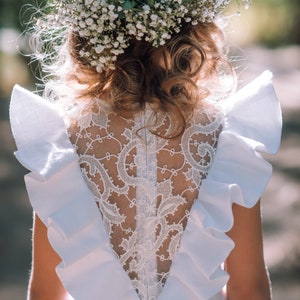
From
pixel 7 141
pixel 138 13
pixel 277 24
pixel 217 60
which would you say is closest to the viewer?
pixel 138 13

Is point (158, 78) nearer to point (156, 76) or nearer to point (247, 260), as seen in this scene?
point (156, 76)

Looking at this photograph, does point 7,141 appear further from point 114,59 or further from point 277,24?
point 277,24

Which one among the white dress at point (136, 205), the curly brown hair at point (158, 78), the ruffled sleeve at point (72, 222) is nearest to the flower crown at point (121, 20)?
the curly brown hair at point (158, 78)

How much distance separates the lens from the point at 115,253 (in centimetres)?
199

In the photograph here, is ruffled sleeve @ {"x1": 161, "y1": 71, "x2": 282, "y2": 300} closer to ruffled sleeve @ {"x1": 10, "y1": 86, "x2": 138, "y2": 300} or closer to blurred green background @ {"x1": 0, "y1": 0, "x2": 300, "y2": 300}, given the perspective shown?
ruffled sleeve @ {"x1": 10, "y1": 86, "x2": 138, "y2": 300}

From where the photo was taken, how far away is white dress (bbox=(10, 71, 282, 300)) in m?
1.98

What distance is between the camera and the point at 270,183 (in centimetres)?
755

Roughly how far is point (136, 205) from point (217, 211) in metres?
0.21

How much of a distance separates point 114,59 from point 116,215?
1.36 feet

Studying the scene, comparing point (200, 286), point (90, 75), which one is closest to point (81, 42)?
point (90, 75)

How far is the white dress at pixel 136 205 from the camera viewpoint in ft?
6.50

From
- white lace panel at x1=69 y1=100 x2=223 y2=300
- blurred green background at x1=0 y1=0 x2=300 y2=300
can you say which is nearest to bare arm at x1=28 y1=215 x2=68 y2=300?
white lace panel at x1=69 y1=100 x2=223 y2=300

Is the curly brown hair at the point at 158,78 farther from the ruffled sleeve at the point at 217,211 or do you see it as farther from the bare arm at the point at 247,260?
the bare arm at the point at 247,260

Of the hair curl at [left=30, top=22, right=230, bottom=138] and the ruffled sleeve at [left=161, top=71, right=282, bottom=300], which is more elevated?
the hair curl at [left=30, top=22, right=230, bottom=138]
